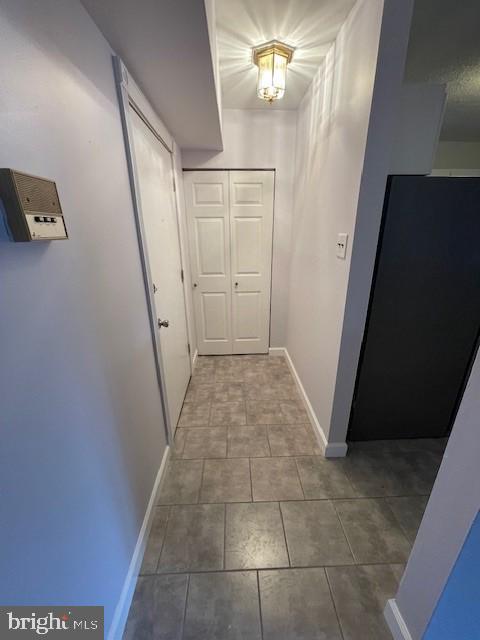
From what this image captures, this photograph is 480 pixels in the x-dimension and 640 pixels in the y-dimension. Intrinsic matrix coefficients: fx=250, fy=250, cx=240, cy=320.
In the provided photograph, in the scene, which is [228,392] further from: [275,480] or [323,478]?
[323,478]

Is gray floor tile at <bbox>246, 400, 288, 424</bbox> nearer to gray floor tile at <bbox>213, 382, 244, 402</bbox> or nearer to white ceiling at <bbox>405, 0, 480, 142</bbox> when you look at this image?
gray floor tile at <bbox>213, 382, 244, 402</bbox>

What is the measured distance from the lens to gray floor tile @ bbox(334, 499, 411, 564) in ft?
3.94

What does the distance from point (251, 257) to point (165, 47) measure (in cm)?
186

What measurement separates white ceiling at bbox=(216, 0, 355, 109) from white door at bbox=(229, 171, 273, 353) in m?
0.80

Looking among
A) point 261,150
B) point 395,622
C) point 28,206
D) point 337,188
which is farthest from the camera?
point 261,150

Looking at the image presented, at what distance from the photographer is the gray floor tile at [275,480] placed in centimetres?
147

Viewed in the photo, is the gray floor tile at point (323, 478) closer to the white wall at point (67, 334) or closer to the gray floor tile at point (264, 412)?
the gray floor tile at point (264, 412)

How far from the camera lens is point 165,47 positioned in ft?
3.18

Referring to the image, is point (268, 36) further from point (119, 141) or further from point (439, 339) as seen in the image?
point (439, 339)

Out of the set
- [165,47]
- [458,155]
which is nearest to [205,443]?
→ [165,47]

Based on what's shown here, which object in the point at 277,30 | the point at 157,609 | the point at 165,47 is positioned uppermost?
the point at 277,30

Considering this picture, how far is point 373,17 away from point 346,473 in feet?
7.65

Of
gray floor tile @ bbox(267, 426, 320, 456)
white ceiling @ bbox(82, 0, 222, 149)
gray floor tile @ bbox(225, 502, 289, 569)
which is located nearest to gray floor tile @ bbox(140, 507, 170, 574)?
gray floor tile @ bbox(225, 502, 289, 569)

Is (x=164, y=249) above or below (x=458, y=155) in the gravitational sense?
below
